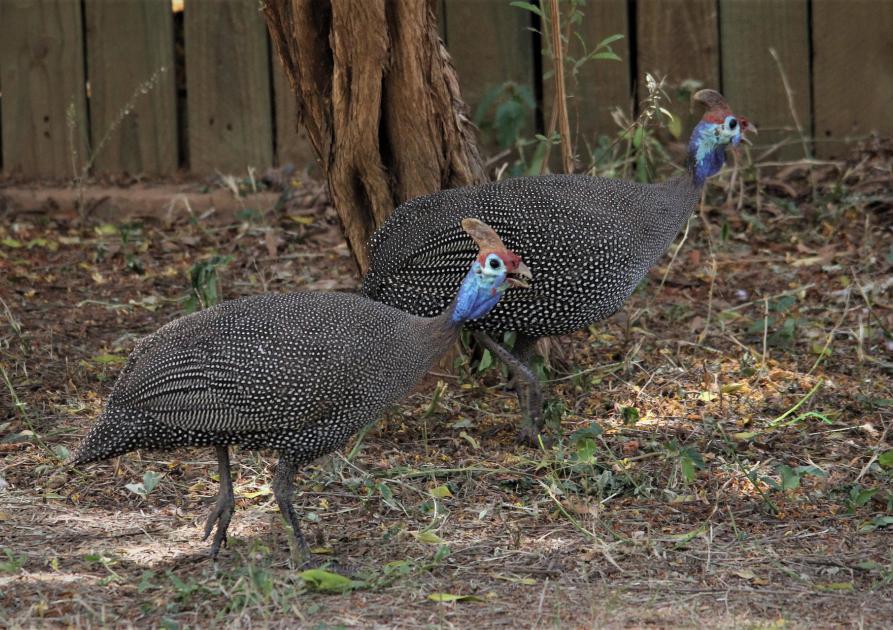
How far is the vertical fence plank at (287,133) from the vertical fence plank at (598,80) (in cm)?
134

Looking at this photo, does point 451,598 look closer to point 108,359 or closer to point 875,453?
point 875,453

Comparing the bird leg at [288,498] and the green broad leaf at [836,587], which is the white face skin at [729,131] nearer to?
the green broad leaf at [836,587]

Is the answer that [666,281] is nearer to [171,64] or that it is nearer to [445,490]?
[445,490]

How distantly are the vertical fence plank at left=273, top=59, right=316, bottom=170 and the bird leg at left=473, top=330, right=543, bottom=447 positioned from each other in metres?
2.48

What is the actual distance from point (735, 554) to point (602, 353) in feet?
6.50

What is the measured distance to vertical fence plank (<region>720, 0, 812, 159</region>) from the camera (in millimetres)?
6820

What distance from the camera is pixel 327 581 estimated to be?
348 centimetres

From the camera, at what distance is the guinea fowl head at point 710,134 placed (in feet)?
16.9

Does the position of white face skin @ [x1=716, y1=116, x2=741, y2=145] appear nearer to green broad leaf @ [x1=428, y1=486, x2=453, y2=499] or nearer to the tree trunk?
the tree trunk

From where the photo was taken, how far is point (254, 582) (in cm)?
345

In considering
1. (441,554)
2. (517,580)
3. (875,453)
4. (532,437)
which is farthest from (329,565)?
(875,453)

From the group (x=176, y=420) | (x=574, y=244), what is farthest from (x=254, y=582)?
(x=574, y=244)

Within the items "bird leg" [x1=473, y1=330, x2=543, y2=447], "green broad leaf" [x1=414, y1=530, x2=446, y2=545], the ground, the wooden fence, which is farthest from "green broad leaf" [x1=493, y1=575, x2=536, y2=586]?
the wooden fence

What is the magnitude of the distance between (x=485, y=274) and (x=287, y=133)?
3.50 meters
